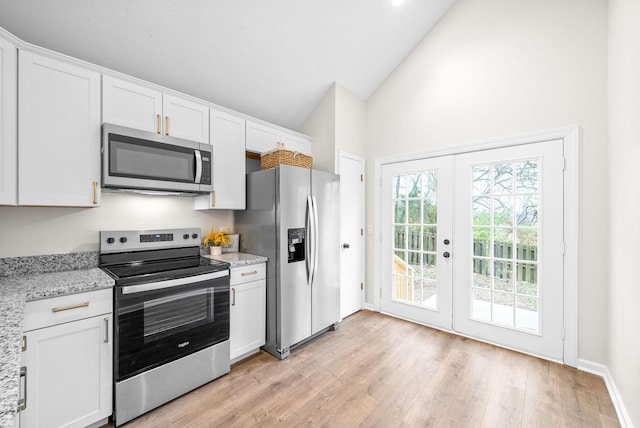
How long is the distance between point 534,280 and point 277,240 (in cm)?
241

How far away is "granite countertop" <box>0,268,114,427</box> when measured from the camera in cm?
63

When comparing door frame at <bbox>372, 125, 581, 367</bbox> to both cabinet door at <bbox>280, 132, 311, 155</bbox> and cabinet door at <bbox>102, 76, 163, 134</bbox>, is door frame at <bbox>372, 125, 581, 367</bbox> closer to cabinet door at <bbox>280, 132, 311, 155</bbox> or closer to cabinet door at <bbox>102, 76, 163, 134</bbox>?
cabinet door at <bbox>280, 132, 311, 155</bbox>

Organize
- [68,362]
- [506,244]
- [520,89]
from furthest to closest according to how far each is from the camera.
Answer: [506,244]
[520,89]
[68,362]

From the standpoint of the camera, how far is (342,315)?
3.44 m

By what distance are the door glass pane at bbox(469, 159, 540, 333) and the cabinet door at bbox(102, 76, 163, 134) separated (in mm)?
3021

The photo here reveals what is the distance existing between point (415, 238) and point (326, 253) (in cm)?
113

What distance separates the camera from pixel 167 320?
1.96 meters

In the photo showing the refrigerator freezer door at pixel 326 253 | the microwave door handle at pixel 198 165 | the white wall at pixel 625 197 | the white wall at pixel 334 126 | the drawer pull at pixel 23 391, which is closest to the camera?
the drawer pull at pixel 23 391

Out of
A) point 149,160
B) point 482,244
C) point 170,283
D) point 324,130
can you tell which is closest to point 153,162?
point 149,160

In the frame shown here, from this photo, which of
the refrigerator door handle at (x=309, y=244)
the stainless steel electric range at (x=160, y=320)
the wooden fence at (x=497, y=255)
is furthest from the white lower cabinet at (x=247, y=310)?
the wooden fence at (x=497, y=255)

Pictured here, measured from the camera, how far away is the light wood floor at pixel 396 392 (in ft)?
5.95

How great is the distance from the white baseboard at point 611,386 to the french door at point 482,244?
0.21 m

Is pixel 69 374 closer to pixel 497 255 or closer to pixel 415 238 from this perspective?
pixel 415 238

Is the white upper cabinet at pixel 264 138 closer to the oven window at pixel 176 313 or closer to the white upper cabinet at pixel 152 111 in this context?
the white upper cabinet at pixel 152 111
